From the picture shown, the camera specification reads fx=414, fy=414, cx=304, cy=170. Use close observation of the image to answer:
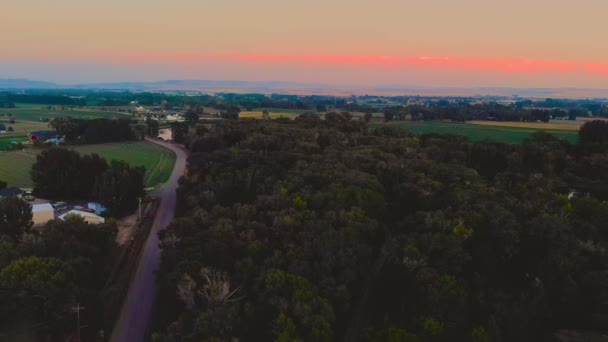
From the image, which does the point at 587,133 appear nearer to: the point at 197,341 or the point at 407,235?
the point at 407,235

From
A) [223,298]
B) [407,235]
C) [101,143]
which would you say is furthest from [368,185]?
[101,143]

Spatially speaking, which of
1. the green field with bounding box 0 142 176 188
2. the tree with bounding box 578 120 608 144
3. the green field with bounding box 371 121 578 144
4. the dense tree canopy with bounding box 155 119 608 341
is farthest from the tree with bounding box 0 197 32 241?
the tree with bounding box 578 120 608 144

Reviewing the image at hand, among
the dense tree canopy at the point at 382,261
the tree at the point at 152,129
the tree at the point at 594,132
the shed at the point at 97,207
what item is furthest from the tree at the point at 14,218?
the tree at the point at 594,132

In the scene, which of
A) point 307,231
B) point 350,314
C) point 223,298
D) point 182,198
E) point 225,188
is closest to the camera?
point 223,298

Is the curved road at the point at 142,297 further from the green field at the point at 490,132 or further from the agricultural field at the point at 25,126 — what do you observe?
the agricultural field at the point at 25,126

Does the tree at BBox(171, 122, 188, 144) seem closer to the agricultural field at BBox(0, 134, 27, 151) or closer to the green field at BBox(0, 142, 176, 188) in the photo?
the green field at BBox(0, 142, 176, 188)

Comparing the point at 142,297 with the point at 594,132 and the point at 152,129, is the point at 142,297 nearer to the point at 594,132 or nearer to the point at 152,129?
the point at 594,132

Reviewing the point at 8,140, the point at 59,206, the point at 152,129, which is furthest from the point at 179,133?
the point at 59,206
